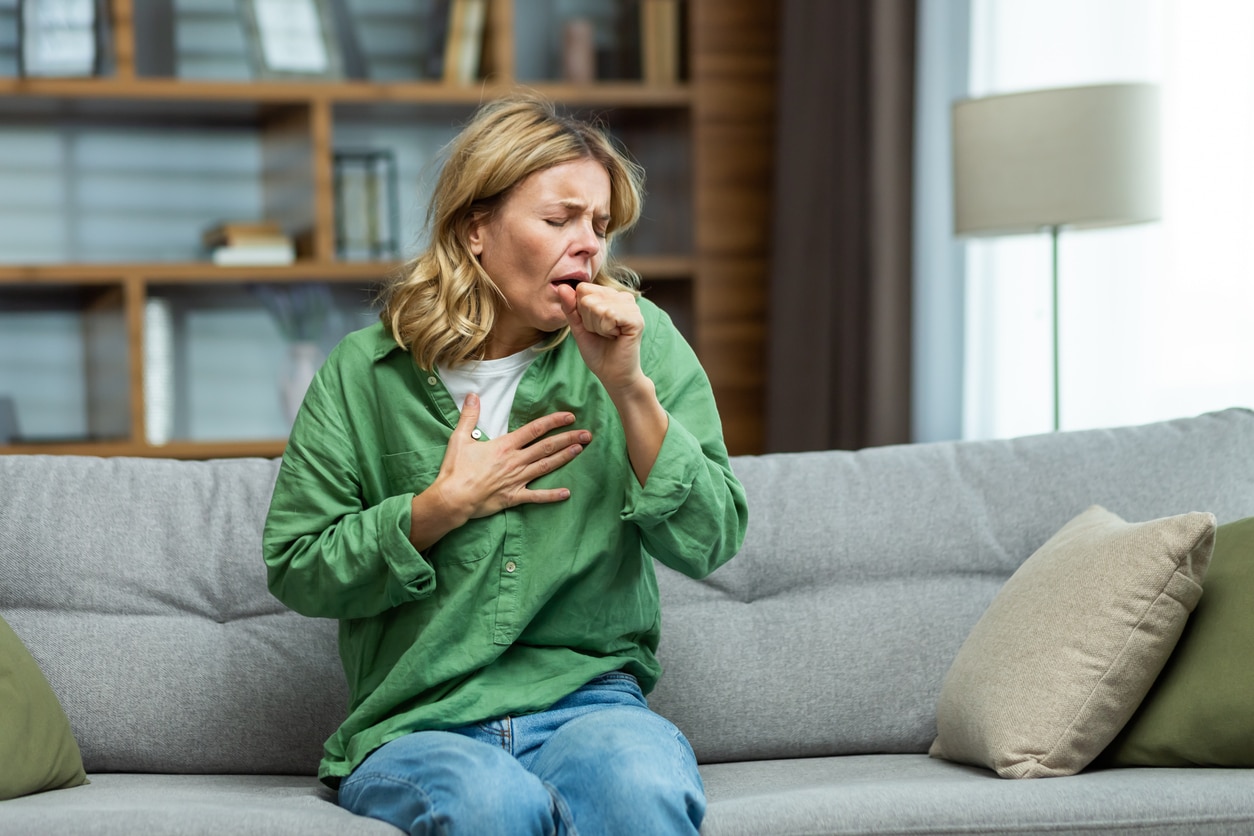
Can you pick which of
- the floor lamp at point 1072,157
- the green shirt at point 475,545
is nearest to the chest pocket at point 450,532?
the green shirt at point 475,545

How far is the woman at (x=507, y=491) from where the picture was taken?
1492 mm

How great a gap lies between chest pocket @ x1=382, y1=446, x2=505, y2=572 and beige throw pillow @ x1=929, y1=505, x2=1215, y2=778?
0.59 m

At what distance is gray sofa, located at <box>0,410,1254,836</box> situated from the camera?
1.78 m

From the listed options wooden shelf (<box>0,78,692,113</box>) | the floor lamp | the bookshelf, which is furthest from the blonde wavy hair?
the bookshelf

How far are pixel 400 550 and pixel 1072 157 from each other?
62.1 inches

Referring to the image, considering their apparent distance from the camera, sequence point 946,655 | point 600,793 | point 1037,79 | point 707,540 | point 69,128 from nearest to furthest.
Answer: point 600,793 < point 707,540 < point 946,655 < point 1037,79 < point 69,128

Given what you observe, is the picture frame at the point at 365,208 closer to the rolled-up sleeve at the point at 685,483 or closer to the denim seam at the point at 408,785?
the rolled-up sleeve at the point at 685,483

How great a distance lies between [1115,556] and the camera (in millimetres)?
1608

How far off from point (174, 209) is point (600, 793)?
2.88 metres

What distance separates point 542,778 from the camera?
1.45 meters

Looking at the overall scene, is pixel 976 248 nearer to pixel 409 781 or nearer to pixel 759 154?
pixel 759 154

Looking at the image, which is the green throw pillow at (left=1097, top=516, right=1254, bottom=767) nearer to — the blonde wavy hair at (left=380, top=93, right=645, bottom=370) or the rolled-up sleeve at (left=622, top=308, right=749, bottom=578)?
the rolled-up sleeve at (left=622, top=308, right=749, bottom=578)

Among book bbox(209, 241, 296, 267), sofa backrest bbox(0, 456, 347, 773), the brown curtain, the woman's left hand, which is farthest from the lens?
→ book bbox(209, 241, 296, 267)

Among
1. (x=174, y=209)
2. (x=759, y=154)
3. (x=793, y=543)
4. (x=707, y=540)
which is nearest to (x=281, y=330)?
(x=174, y=209)
